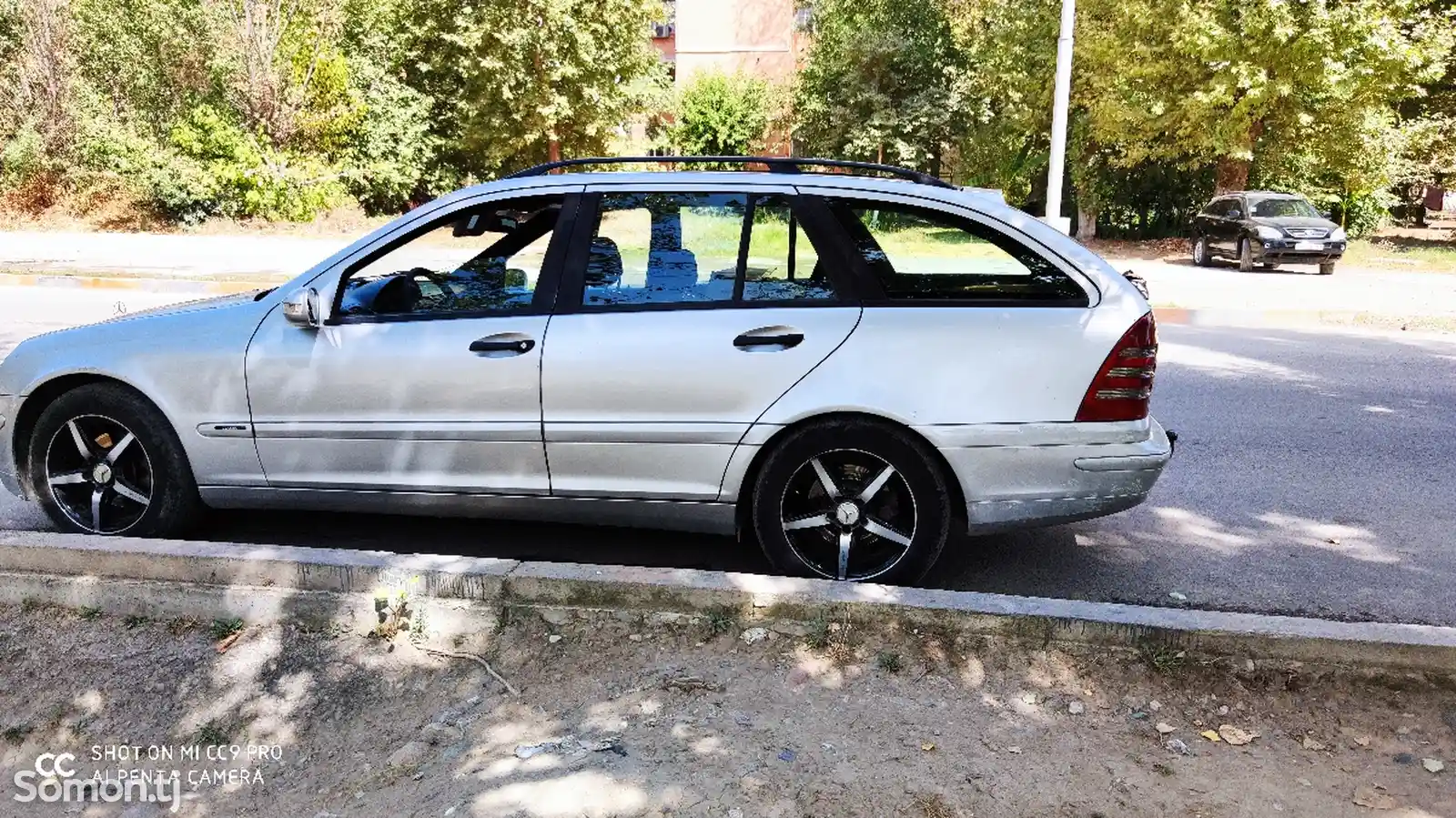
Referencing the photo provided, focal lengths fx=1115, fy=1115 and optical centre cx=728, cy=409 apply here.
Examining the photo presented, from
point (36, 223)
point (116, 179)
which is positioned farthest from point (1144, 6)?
point (36, 223)

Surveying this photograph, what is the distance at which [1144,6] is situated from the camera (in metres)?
23.1

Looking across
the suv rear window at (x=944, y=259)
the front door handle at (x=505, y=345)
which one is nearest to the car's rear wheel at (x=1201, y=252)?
the suv rear window at (x=944, y=259)

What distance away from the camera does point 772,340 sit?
410 cm

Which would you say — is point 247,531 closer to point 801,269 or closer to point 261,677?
point 261,677

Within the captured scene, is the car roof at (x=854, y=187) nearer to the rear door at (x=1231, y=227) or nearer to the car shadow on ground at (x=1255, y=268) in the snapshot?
the car shadow on ground at (x=1255, y=268)

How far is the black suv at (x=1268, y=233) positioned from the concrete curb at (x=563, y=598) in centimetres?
1828

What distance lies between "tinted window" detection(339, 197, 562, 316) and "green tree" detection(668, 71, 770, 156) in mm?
34260

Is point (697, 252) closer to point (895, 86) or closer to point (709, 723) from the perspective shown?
point (709, 723)

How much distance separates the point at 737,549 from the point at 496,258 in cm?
160

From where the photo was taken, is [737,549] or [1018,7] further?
[1018,7]

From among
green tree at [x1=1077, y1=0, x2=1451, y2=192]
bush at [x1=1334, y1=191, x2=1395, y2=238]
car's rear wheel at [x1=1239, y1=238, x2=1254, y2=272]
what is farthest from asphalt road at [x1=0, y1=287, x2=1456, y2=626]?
bush at [x1=1334, y1=191, x2=1395, y2=238]

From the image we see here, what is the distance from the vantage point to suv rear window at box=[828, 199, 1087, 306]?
13.7 ft

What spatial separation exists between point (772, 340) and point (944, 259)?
2.66 feet

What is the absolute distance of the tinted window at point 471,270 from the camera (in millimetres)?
4410
